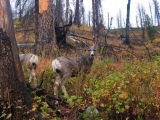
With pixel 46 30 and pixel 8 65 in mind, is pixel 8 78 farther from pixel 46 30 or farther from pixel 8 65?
pixel 46 30

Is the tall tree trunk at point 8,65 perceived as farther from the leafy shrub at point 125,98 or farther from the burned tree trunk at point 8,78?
the leafy shrub at point 125,98

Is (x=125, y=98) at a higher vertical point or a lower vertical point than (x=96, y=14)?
lower

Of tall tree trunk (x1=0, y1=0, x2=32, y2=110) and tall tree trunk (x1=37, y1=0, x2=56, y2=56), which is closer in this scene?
tall tree trunk (x1=0, y1=0, x2=32, y2=110)

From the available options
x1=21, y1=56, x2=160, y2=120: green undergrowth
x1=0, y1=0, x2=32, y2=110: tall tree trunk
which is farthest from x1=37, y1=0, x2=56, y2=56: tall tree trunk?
x1=0, y1=0, x2=32, y2=110: tall tree trunk

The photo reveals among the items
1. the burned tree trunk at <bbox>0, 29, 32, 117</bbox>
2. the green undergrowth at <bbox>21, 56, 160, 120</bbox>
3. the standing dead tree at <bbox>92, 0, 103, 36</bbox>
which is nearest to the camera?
the burned tree trunk at <bbox>0, 29, 32, 117</bbox>

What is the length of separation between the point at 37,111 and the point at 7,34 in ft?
4.39

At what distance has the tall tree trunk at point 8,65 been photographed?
250 inches

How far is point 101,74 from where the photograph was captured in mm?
10344

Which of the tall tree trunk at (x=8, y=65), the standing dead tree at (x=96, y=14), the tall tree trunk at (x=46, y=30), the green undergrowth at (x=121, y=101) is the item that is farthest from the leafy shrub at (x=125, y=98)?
the standing dead tree at (x=96, y=14)

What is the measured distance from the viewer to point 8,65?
6.39 metres

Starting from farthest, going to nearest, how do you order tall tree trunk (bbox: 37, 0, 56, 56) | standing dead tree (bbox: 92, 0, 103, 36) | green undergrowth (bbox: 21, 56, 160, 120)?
standing dead tree (bbox: 92, 0, 103, 36), tall tree trunk (bbox: 37, 0, 56, 56), green undergrowth (bbox: 21, 56, 160, 120)

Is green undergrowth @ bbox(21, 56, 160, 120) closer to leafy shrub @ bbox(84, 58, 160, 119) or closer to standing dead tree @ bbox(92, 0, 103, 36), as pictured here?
leafy shrub @ bbox(84, 58, 160, 119)

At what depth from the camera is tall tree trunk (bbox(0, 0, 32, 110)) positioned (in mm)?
6340

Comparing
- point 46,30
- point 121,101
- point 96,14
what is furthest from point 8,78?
point 96,14
